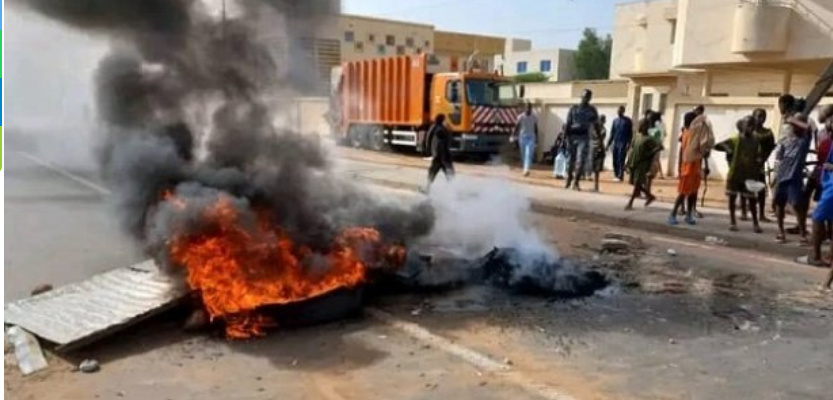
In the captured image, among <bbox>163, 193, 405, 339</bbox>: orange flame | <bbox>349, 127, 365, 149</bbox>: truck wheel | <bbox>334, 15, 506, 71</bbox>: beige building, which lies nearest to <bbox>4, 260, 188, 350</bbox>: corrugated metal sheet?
<bbox>163, 193, 405, 339</bbox>: orange flame

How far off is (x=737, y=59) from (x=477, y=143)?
287 inches

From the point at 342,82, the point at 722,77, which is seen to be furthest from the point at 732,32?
the point at 342,82

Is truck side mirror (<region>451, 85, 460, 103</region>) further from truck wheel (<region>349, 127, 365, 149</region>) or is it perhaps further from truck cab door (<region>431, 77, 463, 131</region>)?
truck wheel (<region>349, 127, 365, 149</region>)

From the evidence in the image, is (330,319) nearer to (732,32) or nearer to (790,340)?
(790,340)

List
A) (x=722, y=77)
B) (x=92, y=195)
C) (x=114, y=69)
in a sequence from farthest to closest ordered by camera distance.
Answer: (x=722, y=77) → (x=92, y=195) → (x=114, y=69)

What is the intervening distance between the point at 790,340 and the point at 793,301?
123 cm

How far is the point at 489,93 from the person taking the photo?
20.8 meters

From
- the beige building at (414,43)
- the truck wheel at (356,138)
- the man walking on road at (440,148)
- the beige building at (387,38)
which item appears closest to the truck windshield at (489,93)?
the beige building at (414,43)

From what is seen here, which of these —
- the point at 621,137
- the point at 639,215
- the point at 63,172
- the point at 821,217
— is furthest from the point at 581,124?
the point at 63,172

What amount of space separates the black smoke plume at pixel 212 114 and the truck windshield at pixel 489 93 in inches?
538

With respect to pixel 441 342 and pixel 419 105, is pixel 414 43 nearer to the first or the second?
pixel 419 105

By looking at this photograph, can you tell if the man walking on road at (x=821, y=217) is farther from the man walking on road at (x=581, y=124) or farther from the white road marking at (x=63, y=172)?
the white road marking at (x=63, y=172)

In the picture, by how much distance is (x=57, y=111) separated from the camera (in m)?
12.2

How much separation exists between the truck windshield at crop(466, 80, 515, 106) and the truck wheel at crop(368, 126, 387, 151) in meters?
4.76
